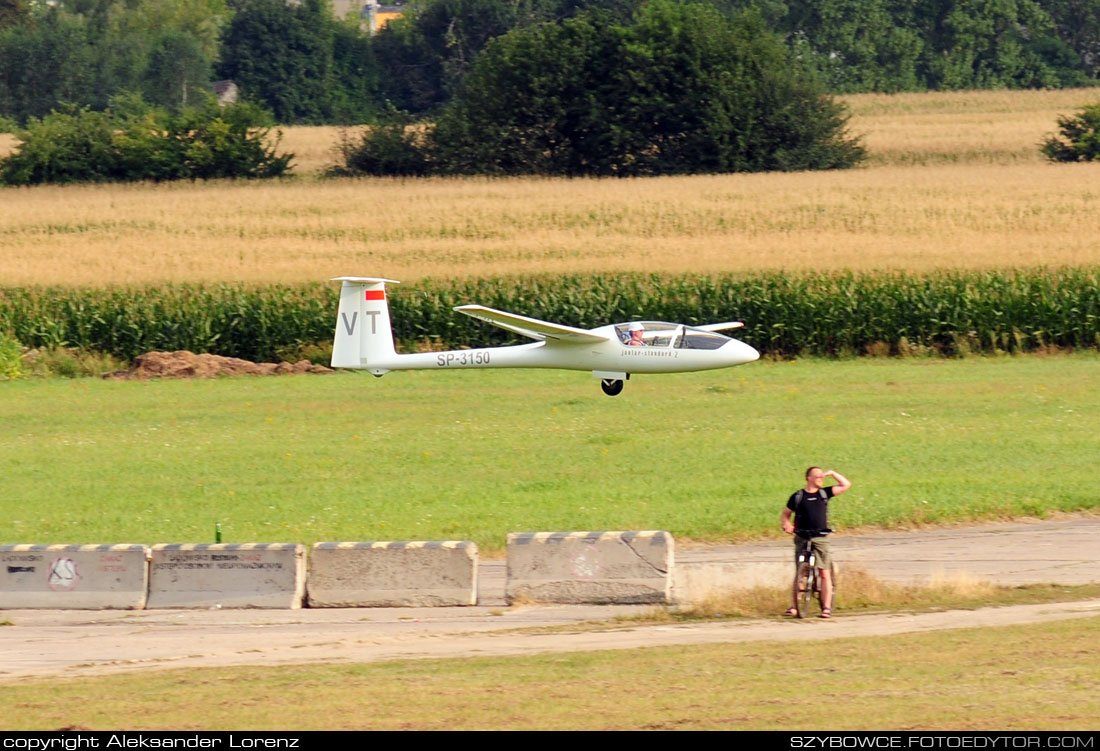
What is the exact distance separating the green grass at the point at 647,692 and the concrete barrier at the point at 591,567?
2972 millimetres

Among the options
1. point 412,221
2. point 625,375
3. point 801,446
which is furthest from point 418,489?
point 412,221

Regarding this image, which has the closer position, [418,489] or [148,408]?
[418,489]

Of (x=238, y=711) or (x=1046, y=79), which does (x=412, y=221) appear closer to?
(x=238, y=711)

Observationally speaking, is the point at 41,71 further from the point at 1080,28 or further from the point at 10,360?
the point at 10,360

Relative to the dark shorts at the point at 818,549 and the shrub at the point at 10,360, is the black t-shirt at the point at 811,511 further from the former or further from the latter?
the shrub at the point at 10,360

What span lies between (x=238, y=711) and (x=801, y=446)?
16.4 meters

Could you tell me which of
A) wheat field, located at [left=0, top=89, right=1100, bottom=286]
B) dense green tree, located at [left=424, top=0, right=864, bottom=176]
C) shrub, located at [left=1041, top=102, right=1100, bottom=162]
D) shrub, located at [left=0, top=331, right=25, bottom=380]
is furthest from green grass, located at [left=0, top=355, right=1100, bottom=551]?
shrub, located at [left=1041, top=102, right=1100, bottom=162]

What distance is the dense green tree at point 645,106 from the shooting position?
264 ft

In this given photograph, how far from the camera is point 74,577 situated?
56.7 ft

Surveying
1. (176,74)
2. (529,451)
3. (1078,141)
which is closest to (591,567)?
(529,451)

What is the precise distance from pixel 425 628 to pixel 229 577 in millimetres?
2721

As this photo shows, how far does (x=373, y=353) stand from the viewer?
20.3 meters

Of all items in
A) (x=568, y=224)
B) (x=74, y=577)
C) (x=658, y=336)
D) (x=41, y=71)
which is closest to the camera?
(x=74, y=577)

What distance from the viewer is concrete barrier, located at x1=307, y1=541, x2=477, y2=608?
55.5 feet
